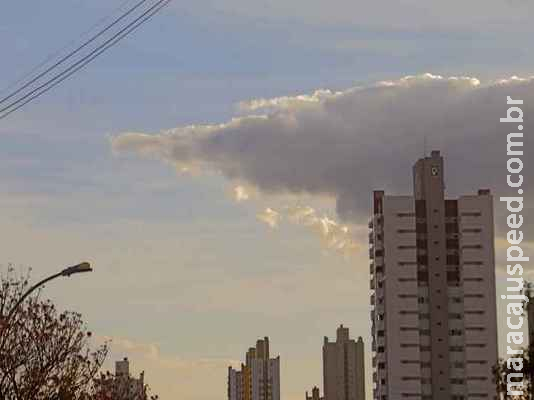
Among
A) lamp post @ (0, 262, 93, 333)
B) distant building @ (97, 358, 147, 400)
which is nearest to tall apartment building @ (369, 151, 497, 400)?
distant building @ (97, 358, 147, 400)

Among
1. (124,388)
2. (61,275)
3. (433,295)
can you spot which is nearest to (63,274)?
(61,275)

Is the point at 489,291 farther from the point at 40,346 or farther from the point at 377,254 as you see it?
the point at 40,346

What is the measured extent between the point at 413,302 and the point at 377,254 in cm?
707

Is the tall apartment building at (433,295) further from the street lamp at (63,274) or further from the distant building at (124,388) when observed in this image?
the street lamp at (63,274)

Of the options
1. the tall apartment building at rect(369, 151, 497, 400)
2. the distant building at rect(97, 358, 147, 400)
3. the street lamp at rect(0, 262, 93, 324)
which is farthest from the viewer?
the tall apartment building at rect(369, 151, 497, 400)

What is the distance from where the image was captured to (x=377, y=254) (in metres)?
157

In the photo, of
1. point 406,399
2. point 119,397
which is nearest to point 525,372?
point 119,397

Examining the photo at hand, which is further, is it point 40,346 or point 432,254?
point 432,254

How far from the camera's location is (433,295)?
154 metres

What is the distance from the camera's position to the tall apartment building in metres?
152

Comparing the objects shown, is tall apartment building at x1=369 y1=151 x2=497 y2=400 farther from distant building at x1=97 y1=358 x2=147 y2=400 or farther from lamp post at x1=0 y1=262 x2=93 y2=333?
lamp post at x1=0 y1=262 x2=93 y2=333

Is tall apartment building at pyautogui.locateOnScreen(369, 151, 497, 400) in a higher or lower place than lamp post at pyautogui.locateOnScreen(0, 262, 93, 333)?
higher

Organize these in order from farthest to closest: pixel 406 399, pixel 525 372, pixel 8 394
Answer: pixel 406 399, pixel 8 394, pixel 525 372

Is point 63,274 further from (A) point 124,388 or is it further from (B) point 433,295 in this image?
(B) point 433,295
